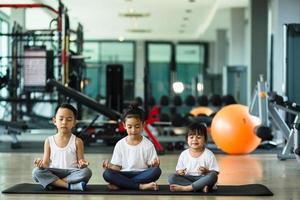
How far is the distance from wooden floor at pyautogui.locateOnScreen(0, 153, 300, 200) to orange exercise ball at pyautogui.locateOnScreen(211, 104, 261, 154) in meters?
0.16

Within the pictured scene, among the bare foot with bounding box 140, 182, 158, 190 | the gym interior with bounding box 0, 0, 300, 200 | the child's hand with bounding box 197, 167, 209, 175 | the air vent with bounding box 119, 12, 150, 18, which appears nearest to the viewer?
the child's hand with bounding box 197, 167, 209, 175

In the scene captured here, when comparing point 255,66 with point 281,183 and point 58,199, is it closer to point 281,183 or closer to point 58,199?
point 281,183

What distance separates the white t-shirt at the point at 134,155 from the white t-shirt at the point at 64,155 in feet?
0.90

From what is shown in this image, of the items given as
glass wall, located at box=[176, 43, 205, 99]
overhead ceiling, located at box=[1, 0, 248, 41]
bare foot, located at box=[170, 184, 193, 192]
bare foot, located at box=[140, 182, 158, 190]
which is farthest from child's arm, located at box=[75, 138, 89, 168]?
glass wall, located at box=[176, 43, 205, 99]

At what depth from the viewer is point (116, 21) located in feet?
58.5

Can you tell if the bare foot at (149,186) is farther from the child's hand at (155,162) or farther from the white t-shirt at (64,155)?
the white t-shirt at (64,155)

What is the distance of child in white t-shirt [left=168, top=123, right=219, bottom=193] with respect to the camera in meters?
3.92

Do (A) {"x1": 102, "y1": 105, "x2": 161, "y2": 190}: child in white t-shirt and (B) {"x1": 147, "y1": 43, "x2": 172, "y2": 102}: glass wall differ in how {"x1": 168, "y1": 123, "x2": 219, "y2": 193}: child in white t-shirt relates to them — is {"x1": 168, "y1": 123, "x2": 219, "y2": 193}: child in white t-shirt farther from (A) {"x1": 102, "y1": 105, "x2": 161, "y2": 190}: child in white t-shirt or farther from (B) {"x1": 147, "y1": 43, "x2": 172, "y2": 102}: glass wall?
(B) {"x1": 147, "y1": 43, "x2": 172, "y2": 102}: glass wall

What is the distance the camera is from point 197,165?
3.96 meters

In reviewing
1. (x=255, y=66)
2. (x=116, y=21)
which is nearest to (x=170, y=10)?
(x=116, y=21)

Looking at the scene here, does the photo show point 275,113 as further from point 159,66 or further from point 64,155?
point 159,66

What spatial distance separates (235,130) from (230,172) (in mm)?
1652

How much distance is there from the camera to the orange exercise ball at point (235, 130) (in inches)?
278

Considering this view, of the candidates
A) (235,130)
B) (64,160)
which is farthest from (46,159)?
(235,130)
